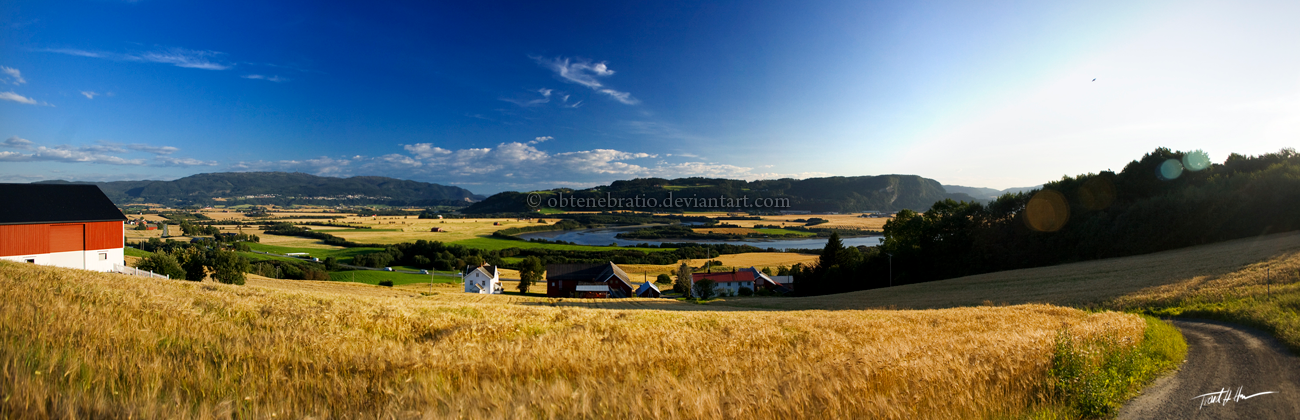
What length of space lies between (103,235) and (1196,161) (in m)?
83.0

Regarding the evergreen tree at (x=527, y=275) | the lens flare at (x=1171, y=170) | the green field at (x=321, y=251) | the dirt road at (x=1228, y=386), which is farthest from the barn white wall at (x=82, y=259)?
the lens flare at (x=1171, y=170)

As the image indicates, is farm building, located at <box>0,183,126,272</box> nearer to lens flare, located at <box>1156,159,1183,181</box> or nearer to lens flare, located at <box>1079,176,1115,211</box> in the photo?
lens flare, located at <box>1079,176,1115,211</box>

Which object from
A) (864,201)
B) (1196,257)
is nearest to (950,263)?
(1196,257)

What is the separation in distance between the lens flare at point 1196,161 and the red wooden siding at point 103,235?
81880mm

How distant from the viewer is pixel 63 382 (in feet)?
9.19

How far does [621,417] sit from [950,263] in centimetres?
5293

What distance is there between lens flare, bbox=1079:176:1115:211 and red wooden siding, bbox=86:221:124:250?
241ft

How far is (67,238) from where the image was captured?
26156 millimetres

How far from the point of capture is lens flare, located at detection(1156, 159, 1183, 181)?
41625 mm

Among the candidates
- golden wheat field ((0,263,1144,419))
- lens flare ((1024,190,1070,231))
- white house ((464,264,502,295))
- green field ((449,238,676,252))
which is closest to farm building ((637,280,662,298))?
white house ((464,264,502,295))

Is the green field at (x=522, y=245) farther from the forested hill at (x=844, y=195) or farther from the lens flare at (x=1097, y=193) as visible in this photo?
the forested hill at (x=844, y=195)

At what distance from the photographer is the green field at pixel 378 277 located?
61094 mm

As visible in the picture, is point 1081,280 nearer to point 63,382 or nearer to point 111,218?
point 63,382

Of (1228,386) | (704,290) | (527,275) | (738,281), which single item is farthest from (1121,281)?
(527,275)
